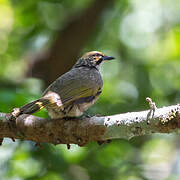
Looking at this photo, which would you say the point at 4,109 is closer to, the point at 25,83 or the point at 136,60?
the point at 25,83

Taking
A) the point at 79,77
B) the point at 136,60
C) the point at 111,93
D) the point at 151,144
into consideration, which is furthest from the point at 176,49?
the point at 79,77

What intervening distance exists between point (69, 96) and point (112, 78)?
213 inches

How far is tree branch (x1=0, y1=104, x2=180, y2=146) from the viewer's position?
3.60 meters

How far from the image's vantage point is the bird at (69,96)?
4500mm

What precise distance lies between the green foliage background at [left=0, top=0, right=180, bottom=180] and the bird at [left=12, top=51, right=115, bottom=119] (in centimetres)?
45

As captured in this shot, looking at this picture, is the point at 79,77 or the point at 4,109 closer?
the point at 4,109

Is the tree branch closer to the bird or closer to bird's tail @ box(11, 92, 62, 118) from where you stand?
bird's tail @ box(11, 92, 62, 118)

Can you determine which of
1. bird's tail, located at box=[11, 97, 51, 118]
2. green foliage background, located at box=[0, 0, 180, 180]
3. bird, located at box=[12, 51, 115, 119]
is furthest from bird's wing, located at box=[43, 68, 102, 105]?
green foliage background, located at box=[0, 0, 180, 180]

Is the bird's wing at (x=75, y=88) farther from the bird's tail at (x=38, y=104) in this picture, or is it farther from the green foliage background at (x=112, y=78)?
the green foliage background at (x=112, y=78)

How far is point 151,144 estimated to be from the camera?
26.6 feet

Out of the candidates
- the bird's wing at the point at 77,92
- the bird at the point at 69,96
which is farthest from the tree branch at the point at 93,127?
the bird's wing at the point at 77,92

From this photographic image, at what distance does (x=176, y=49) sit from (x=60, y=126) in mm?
6210

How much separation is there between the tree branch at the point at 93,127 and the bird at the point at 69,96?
172 mm

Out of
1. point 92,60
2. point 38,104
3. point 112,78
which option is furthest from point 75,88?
point 112,78
